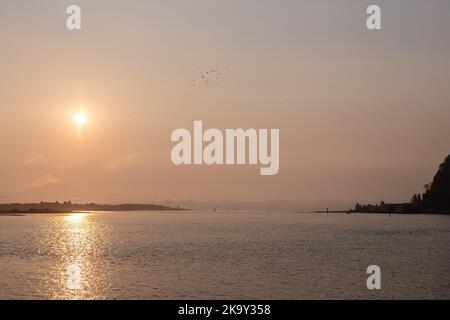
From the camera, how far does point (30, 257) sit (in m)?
89.4

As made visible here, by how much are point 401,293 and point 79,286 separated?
100 ft

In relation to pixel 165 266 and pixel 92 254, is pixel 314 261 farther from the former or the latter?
pixel 92 254

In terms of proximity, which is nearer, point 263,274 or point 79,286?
point 79,286

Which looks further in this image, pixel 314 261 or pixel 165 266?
pixel 314 261
